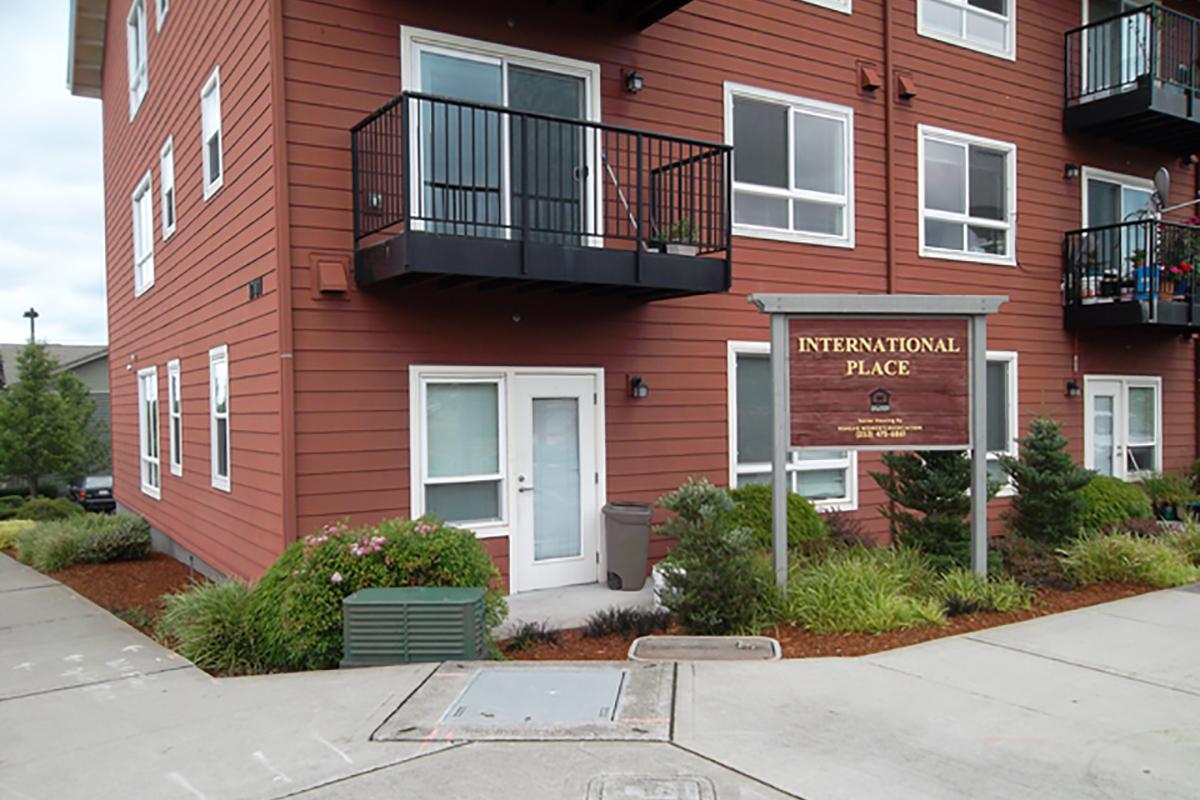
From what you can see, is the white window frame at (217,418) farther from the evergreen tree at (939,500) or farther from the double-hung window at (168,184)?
the evergreen tree at (939,500)

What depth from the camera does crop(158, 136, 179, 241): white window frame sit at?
1180 cm

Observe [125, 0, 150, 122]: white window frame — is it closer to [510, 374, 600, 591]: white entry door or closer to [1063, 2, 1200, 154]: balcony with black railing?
[510, 374, 600, 591]: white entry door

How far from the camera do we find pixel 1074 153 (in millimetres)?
13555

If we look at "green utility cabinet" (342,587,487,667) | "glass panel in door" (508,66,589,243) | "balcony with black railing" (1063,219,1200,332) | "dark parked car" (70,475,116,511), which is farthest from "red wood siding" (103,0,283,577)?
"balcony with black railing" (1063,219,1200,332)

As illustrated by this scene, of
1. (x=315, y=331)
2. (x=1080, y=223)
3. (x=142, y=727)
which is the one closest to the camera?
(x=142, y=727)

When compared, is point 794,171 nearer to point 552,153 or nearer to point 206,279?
point 552,153

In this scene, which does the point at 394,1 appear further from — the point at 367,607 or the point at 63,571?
the point at 63,571

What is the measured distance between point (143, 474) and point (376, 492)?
8.41 metres

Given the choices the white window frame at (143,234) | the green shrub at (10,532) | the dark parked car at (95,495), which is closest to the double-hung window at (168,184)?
the white window frame at (143,234)

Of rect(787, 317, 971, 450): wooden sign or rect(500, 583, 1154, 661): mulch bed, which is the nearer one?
rect(500, 583, 1154, 661): mulch bed

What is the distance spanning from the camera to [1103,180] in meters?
14.0

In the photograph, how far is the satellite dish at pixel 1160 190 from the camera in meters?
13.4

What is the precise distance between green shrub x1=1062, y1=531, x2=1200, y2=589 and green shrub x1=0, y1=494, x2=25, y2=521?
19.1 metres

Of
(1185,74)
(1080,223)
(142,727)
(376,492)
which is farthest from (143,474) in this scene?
(1185,74)
